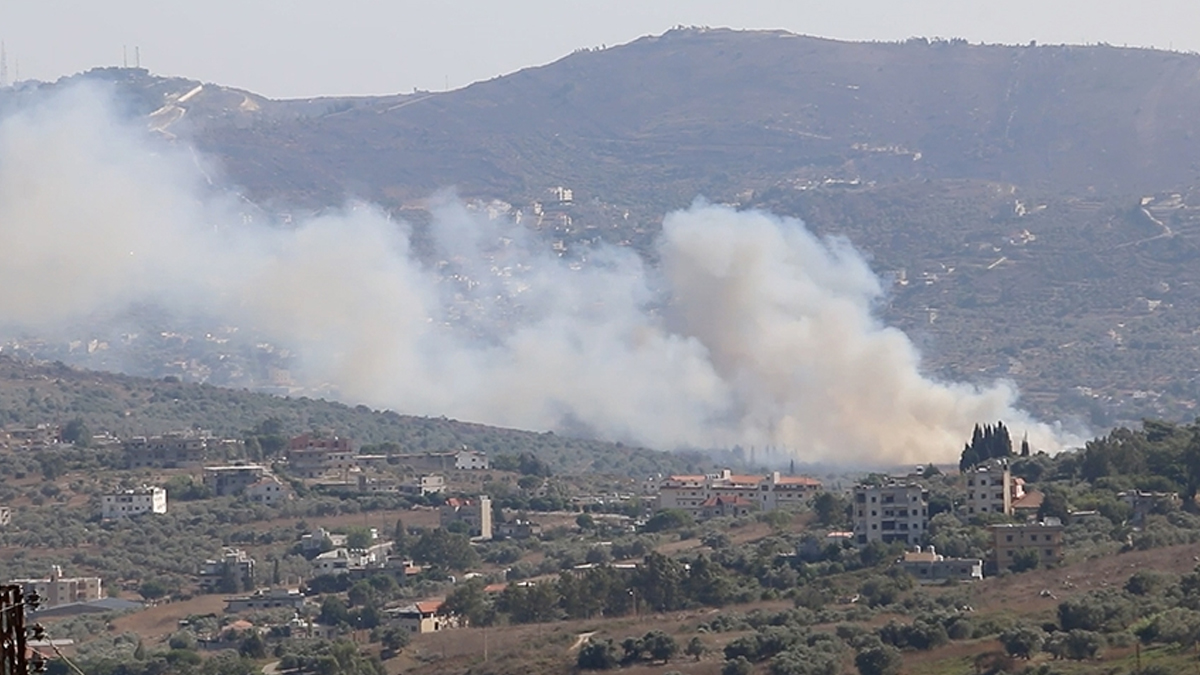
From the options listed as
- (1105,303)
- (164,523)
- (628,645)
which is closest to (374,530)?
(164,523)

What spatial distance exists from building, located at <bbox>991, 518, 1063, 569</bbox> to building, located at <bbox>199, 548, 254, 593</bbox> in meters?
24.9

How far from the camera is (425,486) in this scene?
353ft

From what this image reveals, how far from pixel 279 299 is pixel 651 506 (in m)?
81.0

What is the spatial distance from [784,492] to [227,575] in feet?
75.8

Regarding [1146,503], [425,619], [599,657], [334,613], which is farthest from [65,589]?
[1146,503]

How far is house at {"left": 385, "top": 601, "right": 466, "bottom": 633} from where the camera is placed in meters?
71.1

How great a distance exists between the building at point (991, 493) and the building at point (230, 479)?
33.7 metres

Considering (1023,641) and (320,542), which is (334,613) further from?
(1023,641)

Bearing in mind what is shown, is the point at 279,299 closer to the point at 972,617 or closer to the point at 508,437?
the point at 508,437

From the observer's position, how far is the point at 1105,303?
199m

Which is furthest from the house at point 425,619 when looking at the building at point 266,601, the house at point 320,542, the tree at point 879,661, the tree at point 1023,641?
the tree at point 1023,641

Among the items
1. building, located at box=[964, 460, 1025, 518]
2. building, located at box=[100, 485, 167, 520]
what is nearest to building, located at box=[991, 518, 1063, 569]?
building, located at box=[964, 460, 1025, 518]

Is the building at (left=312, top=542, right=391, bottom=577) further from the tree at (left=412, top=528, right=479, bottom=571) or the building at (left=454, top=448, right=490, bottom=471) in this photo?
the building at (left=454, top=448, right=490, bottom=471)

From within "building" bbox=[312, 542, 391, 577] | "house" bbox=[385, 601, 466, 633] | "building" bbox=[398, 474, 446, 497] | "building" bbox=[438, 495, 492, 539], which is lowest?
"house" bbox=[385, 601, 466, 633]
